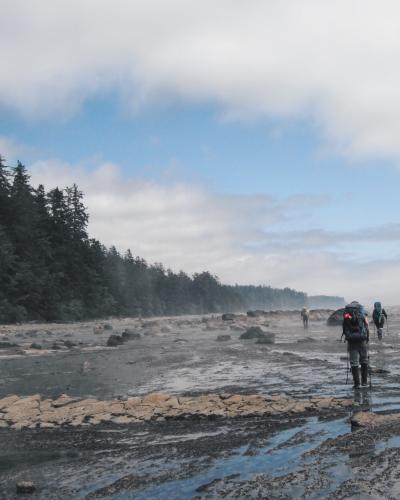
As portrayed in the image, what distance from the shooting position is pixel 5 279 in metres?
51.2

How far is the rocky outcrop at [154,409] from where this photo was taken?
30.6 feet

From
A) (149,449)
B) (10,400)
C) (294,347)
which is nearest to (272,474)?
(149,449)

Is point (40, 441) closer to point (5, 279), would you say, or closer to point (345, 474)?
point (345, 474)

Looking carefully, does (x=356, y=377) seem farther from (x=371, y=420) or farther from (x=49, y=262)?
(x=49, y=262)

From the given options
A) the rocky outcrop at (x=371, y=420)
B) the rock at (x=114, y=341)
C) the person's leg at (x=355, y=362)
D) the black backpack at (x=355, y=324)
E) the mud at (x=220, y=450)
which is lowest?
the rock at (x=114, y=341)

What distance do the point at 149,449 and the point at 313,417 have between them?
3165 mm

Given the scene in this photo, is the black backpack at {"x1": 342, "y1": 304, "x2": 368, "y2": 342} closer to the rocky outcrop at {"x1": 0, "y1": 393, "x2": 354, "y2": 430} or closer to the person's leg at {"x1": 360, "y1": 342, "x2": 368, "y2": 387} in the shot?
the person's leg at {"x1": 360, "y1": 342, "x2": 368, "y2": 387}

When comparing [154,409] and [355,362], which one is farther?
[355,362]

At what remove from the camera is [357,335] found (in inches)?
473

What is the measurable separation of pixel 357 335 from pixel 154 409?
5.48 m

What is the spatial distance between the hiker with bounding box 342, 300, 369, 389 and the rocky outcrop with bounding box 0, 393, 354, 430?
7.54 feet

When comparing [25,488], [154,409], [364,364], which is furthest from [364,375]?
[25,488]

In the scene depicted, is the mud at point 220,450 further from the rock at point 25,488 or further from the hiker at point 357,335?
the hiker at point 357,335

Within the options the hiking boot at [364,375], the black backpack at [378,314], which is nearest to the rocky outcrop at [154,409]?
the hiking boot at [364,375]
